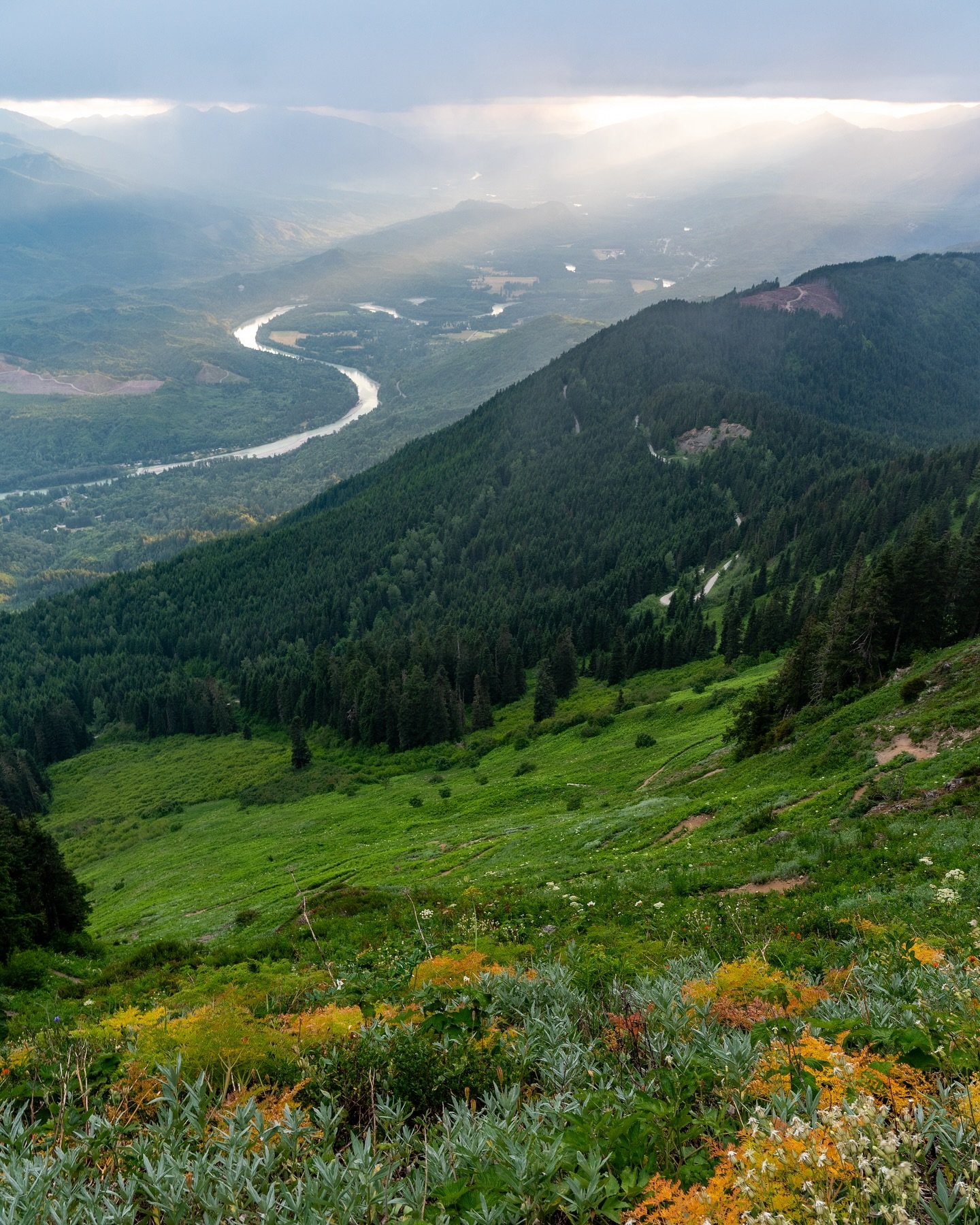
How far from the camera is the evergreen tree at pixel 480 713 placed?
9838 centimetres

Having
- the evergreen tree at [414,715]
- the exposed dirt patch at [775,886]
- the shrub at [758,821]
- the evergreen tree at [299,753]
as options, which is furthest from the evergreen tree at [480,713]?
the exposed dirt patch at [775,886]

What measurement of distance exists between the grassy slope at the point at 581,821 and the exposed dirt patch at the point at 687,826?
0.34 meters

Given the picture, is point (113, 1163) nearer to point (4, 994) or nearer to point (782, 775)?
point (4, 994)

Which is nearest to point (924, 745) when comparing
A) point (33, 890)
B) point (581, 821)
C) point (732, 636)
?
point (581, 821)

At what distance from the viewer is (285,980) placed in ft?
50.1

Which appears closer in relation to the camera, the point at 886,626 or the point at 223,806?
the point at 886,626

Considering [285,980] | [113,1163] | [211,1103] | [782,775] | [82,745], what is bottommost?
[82,745]

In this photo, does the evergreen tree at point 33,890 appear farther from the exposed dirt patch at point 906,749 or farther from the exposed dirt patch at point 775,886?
the exposed dirt patch at point 906,749

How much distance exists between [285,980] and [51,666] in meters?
196

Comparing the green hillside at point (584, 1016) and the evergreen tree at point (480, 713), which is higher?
the green hillside at point (584, 1016)

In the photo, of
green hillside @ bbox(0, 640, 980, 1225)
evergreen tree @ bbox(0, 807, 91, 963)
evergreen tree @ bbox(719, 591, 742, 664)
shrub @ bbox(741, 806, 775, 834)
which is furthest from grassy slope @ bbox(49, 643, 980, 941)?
evergreen tree @ bbox(719, 591, 742, 664)

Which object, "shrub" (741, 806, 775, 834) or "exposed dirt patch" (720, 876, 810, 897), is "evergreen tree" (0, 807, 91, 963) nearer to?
"exposed dirt patch" (720, 876, 810, 897)

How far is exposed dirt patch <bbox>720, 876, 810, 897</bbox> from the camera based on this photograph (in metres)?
18.7

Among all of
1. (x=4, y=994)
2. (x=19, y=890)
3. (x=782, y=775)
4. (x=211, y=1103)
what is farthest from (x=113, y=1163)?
(x=19, y=890)
